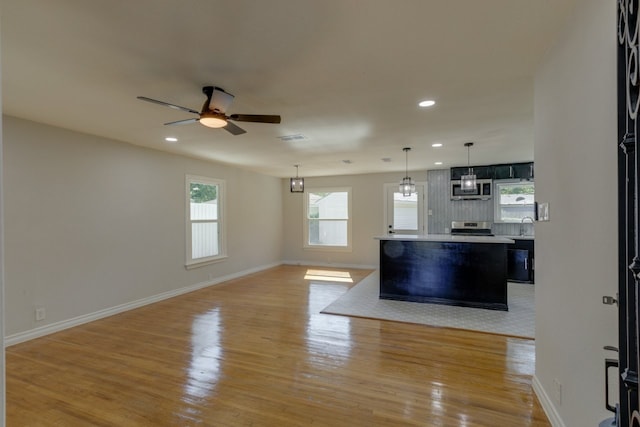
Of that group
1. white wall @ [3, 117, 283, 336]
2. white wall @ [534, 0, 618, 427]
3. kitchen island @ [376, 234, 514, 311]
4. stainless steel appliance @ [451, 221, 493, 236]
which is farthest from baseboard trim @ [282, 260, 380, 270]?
white wall @ [534, 0, 618, 427]

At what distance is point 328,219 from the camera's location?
8500 mm

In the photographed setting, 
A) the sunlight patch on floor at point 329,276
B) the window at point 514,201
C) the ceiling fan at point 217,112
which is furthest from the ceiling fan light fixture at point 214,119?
the window at point 514,201

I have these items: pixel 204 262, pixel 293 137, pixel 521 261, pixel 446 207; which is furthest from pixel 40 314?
pixel 521 261

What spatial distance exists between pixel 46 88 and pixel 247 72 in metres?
1.80

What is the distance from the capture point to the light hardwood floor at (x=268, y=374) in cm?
218

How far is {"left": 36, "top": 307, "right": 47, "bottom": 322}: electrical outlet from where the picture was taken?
365cm

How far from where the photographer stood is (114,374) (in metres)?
2.74

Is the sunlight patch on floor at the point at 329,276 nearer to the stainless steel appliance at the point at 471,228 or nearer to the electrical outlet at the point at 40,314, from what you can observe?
the stainless steel appliance at the point at 471,228

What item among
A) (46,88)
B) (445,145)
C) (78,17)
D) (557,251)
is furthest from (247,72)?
(445,145)

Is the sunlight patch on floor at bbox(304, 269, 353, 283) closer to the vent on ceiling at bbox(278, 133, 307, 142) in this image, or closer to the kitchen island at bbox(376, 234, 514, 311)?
the kitchen island at bbox(376, 234, 514, 311)

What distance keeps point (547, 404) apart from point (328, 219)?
21.6ft

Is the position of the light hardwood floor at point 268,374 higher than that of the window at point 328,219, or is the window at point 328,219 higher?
the window at point 328,219

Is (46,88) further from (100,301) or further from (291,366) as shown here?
(291,366)

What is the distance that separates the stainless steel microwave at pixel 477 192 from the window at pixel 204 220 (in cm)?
505
